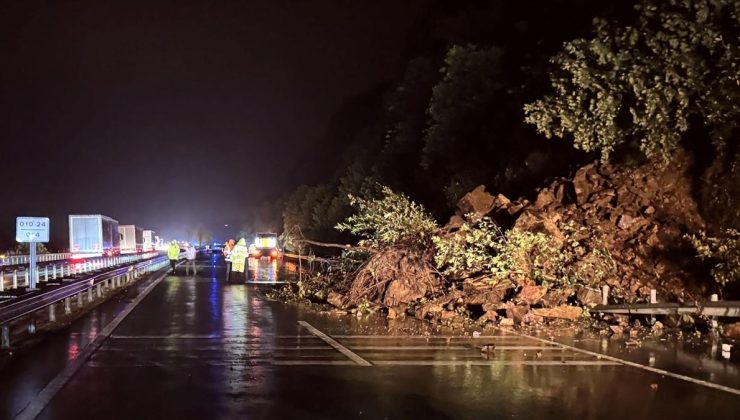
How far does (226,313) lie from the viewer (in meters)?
16.7

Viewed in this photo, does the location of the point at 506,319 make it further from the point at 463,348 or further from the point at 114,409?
the point at 114,409

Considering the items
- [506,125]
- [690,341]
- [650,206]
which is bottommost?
[690,341]

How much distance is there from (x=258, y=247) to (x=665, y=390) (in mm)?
54275

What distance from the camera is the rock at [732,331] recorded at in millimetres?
12422

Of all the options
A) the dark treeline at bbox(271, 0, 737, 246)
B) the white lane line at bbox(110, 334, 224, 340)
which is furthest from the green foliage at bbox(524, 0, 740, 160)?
the white lane line at bbox(110, 334, 224, 340)

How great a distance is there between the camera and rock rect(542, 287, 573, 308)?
14883 millimetres

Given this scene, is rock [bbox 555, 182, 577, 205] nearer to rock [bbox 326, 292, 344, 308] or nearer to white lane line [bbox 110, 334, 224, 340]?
rock [bbox 326, 292, 344, 308]

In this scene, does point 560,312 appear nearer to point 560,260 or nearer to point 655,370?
point 560,260

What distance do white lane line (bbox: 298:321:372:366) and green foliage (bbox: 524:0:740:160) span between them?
24.4 feet

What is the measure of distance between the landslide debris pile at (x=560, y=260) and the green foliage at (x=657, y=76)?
171 centimetres

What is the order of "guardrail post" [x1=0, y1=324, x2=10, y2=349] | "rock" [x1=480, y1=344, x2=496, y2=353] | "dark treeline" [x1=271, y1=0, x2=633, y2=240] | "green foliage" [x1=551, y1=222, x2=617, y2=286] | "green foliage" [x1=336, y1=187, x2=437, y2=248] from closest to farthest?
1. "guardrail post" [x1=0, y1=324, x2=10, y2=349]
2. "rock" [x1=480, y1=344, x2=496, y2=353]
3. "green foliage" [x1=551, y1=222, x2=617, y2=286]
4. "green foliage" [x1=336, y1=187, x2=437, y2=248]
5. "dark treeline" [x1=271, y1=0, x2=633, y2=240]

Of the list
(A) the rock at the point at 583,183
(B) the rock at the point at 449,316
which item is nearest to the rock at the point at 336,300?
(B) the rock at the point at 449,316

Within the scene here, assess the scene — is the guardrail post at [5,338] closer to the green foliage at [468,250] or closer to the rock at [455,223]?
the green foliage at [468,250]

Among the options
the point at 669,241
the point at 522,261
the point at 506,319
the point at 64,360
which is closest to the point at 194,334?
the point at 64,360
